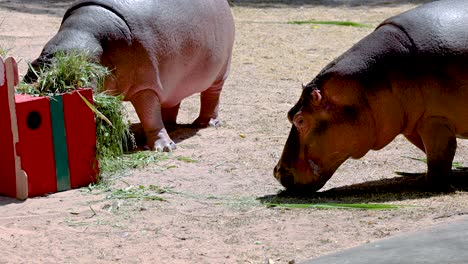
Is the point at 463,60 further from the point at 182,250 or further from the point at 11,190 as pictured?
the point at 11,190

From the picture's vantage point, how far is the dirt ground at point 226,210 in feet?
16.0

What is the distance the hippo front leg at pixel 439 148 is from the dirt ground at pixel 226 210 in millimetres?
116

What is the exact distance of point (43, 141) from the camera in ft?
20.0

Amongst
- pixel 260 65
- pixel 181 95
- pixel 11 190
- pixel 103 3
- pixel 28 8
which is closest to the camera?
pixel 11 190

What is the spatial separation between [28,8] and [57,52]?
6424 millimetres

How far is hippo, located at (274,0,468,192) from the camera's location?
5691 millimetres

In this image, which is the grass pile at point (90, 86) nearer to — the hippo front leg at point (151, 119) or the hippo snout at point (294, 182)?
the hippo front leg at point (151, 119)

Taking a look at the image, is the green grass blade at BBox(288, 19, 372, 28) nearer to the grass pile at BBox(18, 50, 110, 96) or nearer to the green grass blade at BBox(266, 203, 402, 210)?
the grass pile at BBox(18, 50, 110, 96)

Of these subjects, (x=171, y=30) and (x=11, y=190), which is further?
(x=171, y=30)

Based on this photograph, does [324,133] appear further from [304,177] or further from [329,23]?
[329,23]

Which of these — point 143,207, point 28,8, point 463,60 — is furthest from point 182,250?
point 28,8

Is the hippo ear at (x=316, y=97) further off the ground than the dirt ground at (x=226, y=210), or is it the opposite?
the hippo ear at (x=316, y=97)

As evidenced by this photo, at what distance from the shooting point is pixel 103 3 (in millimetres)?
7078

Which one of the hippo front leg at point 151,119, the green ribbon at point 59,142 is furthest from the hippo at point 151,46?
the green ribbon at point 59,142
